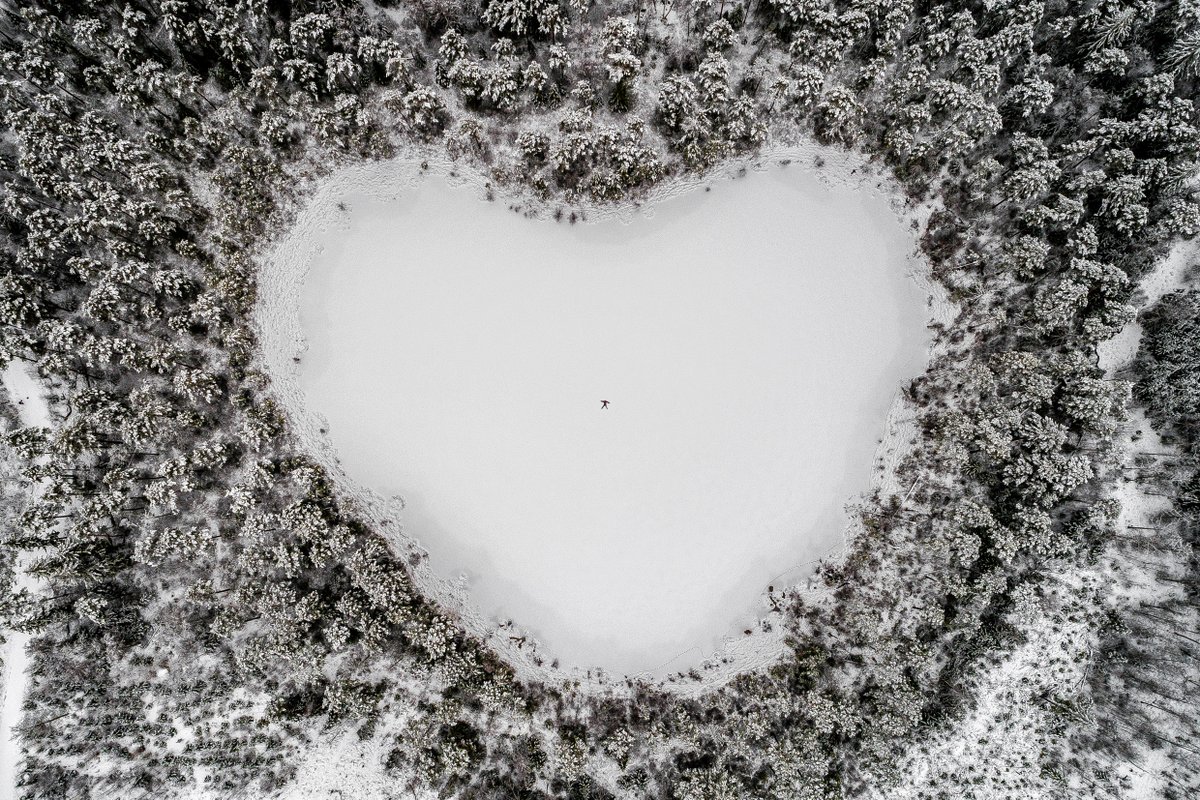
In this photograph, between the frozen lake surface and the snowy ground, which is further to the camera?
the frozen lake surface

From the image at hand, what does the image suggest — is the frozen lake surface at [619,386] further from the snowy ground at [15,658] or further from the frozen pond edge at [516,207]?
the snowy ground at [15,658]

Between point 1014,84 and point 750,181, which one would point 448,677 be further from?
point 1014,84

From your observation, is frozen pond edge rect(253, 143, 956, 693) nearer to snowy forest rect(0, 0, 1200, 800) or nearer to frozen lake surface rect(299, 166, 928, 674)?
frozen lake surface rect(299, 166, 928, 674)

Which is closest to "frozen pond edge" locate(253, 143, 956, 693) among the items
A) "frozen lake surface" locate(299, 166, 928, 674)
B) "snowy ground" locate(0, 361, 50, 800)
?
"frozen lake surface" locate(299, 166, 928, 674)

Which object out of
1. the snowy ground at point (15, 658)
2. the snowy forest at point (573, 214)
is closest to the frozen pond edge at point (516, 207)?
the snowy forest at point (573, 214)

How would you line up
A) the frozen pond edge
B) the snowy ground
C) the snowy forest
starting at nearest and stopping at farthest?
1. the snowy ground
2. the snowy forest
3. the frozen pond edge

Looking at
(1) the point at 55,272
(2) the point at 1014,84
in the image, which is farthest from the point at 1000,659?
(1) the point at 55,272

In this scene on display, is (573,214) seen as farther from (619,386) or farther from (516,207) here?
(619,386)
